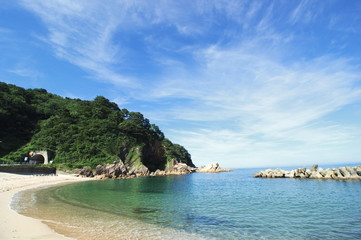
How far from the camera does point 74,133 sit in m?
70.9

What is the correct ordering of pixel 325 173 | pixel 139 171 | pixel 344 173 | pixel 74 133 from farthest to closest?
pixel 139 171
pixel 74 133
pixel 325 173
pixel 344 173

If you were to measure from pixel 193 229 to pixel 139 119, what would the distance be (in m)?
79.8

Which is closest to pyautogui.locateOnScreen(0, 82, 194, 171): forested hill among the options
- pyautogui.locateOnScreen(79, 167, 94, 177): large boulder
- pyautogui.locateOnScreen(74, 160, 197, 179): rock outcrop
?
pyautogui.locateOnScreen(74, 160, 197, 179): rock outcrop

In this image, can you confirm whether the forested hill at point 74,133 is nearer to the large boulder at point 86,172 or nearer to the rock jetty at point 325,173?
the large boulder at point 86,172

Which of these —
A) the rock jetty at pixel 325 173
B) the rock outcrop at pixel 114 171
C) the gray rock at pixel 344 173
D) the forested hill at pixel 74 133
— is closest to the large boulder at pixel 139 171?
the rock outcrop at pixel 114 171

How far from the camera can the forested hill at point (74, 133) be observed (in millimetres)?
64062

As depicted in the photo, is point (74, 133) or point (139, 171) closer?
point (74, 133)

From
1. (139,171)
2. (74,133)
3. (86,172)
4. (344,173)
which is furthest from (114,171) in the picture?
(344,173)

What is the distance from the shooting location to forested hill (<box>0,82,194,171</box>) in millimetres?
64062

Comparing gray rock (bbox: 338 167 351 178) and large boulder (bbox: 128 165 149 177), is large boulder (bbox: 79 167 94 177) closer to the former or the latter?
large boulder (bbox: 128 165 149 177)

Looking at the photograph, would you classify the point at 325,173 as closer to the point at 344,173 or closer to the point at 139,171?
the point at 344,173

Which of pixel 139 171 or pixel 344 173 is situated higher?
pixel 344 173

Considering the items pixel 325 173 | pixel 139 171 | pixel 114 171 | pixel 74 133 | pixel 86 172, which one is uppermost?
pixel 74 133

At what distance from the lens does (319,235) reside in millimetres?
10859
